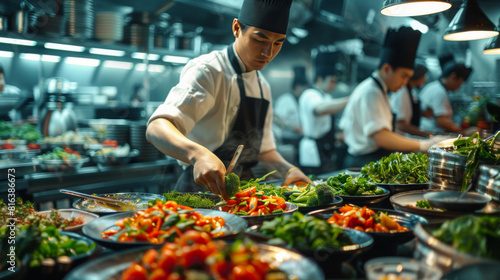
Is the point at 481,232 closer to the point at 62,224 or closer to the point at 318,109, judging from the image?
the point at 62,224

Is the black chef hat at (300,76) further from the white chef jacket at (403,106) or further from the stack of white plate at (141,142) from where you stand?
the stack of white plate at (141,142)

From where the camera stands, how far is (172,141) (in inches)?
80.7

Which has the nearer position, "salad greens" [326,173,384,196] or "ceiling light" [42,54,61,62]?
"salad greens" [326,173,384,196]

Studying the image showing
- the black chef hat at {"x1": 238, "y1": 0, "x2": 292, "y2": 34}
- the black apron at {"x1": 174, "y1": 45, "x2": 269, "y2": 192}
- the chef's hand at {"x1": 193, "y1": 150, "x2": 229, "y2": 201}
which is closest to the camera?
the chef's hand at {"x1": 193, "y1": 150, "x2": 229, "y2": 201}

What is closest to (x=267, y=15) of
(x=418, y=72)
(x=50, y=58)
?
(x=50, y=58)

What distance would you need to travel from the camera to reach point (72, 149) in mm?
4020

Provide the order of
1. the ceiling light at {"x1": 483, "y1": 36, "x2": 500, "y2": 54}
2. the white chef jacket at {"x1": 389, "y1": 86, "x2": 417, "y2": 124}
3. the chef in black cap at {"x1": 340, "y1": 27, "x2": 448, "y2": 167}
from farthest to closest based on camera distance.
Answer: the white chef jacket at {"x1": 389, "y1": 86, "x2": 417, "y2": 124} → the chef in black cap at {"x1": 340, "y1": 27, "x2": 448, "y2": 167} → the ceiling light at {"x1": 483, "y1": 36, "x2": 500, "y2": 54}

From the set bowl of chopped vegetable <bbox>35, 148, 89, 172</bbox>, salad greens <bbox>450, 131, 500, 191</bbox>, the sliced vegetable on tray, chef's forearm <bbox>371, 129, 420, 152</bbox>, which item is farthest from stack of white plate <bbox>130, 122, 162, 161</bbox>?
salad greens <bbox>450, 131, 500, 191</bbox>

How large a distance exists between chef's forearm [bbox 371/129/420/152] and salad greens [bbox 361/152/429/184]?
4.08 feet

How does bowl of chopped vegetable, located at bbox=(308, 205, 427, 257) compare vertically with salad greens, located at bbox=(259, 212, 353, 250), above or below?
below

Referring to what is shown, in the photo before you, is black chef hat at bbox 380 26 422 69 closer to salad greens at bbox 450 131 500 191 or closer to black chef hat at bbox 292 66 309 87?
salad greens at bbox 450 131 500 191

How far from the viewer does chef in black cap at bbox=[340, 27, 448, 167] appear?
4.04 meters

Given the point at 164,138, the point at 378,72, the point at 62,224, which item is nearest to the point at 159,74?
the point at 378,72

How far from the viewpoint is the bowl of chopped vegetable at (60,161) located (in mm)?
3494
